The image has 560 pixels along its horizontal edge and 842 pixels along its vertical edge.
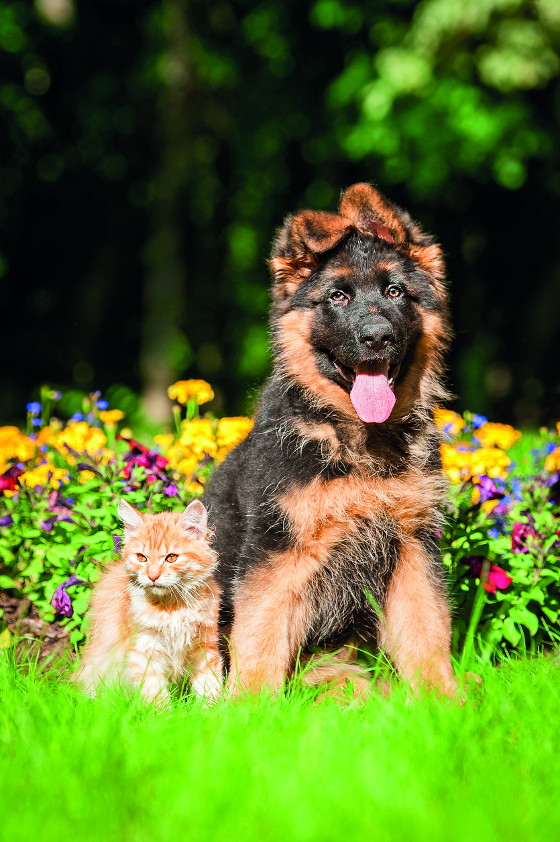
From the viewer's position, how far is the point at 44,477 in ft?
15.1

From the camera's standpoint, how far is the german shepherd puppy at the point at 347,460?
3.51 meters

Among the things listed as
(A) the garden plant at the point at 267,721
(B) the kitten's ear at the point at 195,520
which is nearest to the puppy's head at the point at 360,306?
(B) the kitten's ear at the point at 195,520

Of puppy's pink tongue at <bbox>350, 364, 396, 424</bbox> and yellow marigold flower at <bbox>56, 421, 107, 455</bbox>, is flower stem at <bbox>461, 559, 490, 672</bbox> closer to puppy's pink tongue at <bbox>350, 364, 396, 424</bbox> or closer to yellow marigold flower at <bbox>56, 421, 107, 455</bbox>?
puppy's pink tongue at <bbox>350, 364, 396, 424</bbox>

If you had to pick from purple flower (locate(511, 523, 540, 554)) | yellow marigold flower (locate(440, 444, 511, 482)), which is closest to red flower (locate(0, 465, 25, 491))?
yellow marigold flower (locate(440, 444, 511, 482))

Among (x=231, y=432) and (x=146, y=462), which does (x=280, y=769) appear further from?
(x=231, y=432)

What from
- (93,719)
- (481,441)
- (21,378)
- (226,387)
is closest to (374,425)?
(93,719)

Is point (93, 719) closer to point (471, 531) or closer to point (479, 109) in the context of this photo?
point (471, 531)

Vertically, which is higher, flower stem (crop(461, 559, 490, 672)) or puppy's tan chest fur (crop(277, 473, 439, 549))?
puppy's tan chest fur (crop(277, 473, 439, 549))

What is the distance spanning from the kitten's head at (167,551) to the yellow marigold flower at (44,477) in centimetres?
108

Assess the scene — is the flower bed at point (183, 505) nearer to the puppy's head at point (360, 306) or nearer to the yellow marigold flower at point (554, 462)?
the yellow marigold flower at point (554, 462)

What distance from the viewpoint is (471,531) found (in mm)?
4406

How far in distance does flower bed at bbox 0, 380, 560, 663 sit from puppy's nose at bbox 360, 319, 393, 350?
853 millimetres

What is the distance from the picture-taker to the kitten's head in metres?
3.47

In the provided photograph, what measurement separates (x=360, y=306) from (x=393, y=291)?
0.68ft
